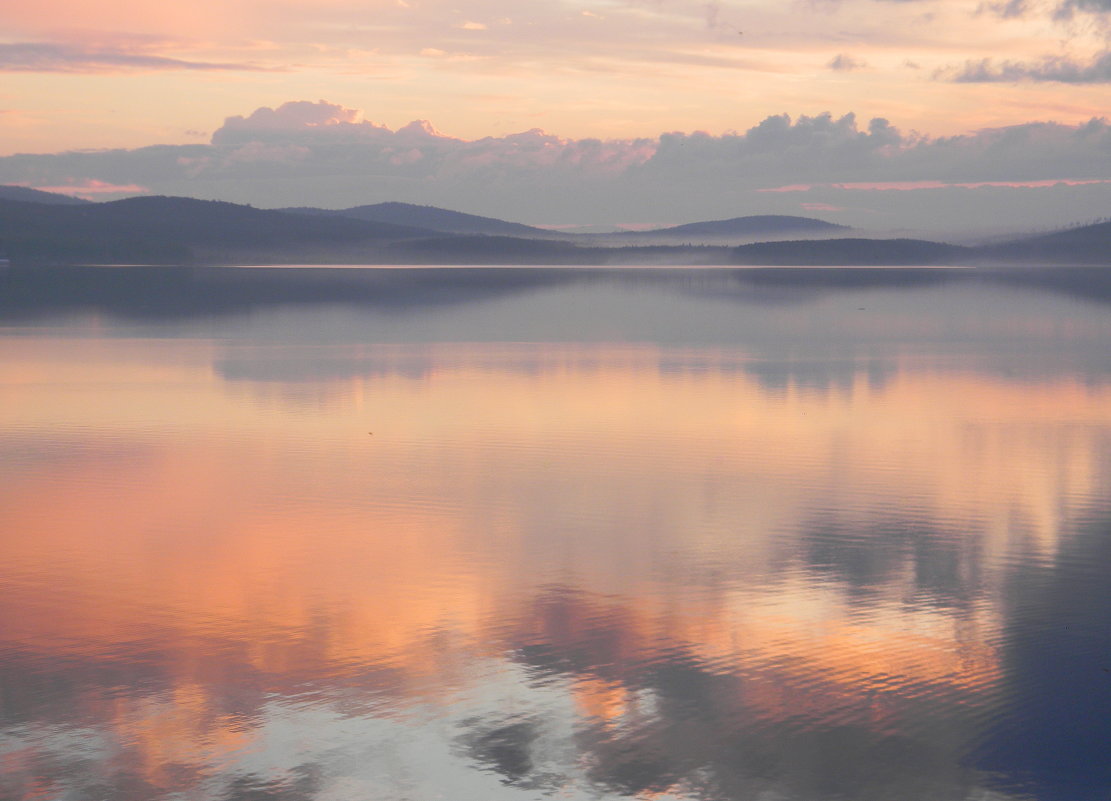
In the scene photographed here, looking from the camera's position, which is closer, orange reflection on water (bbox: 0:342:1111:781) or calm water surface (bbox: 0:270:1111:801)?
calm water surface (bbox: 0:270:1111:801)

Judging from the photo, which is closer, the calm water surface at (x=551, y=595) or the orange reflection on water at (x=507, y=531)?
the calm water surface at (x=551, y=595)

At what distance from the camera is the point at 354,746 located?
1166cm

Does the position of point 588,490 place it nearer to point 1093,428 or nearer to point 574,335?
point 1093,428

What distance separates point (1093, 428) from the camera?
1241 inches

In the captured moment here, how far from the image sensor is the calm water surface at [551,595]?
37.7 ft

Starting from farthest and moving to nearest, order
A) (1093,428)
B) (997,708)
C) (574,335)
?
1. (574,335)
2. (1093,428)
3. (997,708)

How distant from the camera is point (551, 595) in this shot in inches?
640

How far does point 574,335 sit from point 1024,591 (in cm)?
4770

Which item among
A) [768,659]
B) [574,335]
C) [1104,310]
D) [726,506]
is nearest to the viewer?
[768,659]

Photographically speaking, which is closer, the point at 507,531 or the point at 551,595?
the point at 551,595

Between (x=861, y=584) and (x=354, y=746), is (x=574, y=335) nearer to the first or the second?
(x=861, y=584)

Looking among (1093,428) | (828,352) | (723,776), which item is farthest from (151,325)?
(723,776)

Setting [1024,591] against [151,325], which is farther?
[151,325]

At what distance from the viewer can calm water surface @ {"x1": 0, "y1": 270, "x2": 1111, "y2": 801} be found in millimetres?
11500
